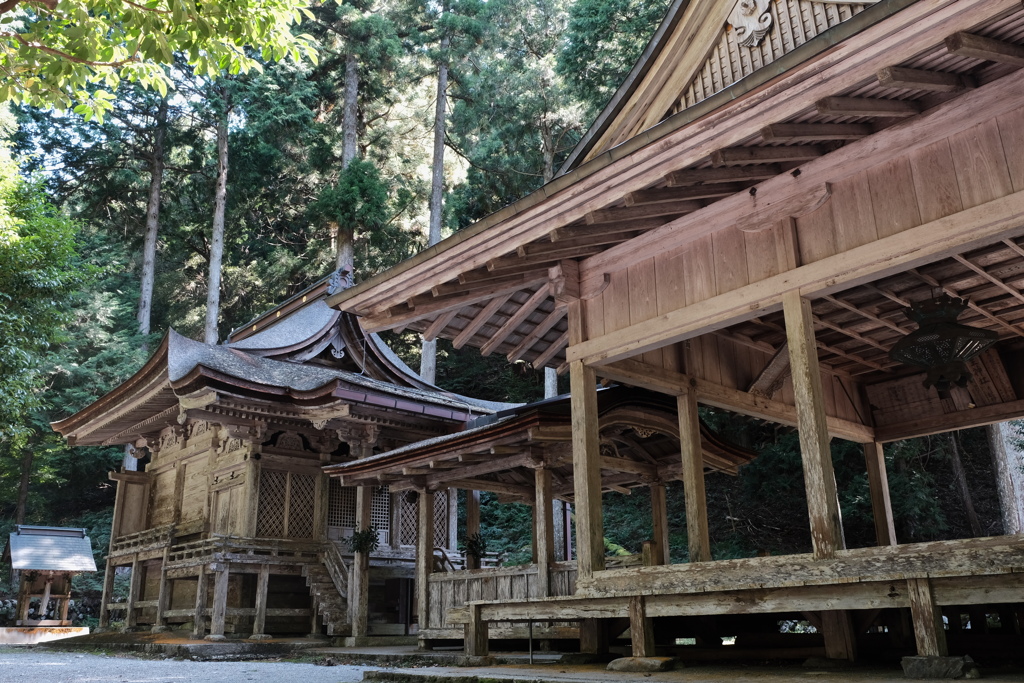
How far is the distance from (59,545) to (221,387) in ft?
39.1

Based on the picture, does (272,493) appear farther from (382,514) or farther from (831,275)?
(831,275)

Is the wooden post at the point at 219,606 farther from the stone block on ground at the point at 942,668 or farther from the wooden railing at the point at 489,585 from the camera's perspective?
the stone block on ground at the point at 942,668

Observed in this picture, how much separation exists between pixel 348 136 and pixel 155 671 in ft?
76.2

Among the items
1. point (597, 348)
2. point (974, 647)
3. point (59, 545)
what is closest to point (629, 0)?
point (597, 348)

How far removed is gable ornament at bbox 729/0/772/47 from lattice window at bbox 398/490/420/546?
1106cm

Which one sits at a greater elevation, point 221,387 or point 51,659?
point 221,387

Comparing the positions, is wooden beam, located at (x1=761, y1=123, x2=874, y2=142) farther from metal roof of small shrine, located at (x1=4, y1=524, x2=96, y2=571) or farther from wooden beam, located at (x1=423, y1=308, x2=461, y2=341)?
metal roof of small shrine, located at (x1=4, y1=524, x2=96, y2=571)

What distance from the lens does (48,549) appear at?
21.6 metres

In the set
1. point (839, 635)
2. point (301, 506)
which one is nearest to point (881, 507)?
point (839, 635)

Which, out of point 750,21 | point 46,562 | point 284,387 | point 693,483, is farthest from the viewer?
point 46,562

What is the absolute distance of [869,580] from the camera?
4.81 meters

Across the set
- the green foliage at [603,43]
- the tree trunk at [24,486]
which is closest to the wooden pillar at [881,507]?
the green foliage at [603,43]

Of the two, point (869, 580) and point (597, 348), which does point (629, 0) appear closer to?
point (597, 348)

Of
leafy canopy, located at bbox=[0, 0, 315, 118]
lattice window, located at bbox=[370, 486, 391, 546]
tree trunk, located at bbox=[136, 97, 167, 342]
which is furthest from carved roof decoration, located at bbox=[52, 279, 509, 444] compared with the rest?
tree trunk, located at bbox=[136, 97, 167, 342]
